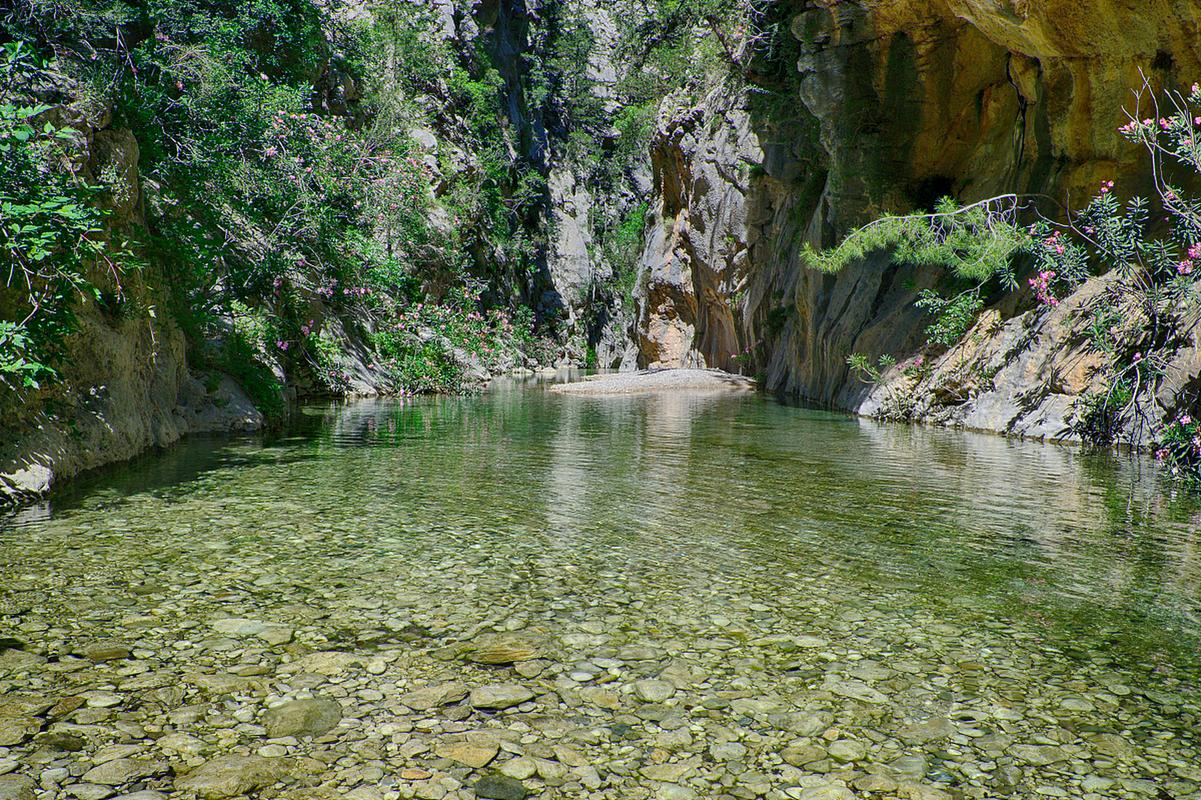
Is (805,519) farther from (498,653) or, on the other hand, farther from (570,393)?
A: (570,393)

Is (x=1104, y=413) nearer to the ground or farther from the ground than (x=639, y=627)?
farther from the ground

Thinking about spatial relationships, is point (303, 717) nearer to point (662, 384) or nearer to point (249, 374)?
point (249, 374)

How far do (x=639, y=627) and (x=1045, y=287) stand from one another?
10.3 m

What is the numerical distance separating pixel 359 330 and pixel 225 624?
57.0 ft

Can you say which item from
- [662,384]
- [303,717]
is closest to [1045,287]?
[303,717]

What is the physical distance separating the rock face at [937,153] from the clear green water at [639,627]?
5.78 m

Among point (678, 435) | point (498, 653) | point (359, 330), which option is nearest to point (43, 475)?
point (498, 653)

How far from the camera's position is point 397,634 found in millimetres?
3604

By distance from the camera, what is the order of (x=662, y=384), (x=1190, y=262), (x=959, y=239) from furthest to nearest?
(x=662, y=384)
(x=959, y=239)
(x=1190, y=262)

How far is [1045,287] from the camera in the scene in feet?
38.5

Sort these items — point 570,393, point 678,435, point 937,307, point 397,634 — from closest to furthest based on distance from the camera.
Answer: point 397,634, point 678,435, point 937,307, point 570,393

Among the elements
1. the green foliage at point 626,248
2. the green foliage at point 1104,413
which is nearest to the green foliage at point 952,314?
the green foliage at point 1104,413

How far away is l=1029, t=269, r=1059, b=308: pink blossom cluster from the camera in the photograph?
11680 millimetres

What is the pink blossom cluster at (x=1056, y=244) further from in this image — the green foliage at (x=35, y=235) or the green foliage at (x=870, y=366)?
the green foliage at (x=35, y=235)
